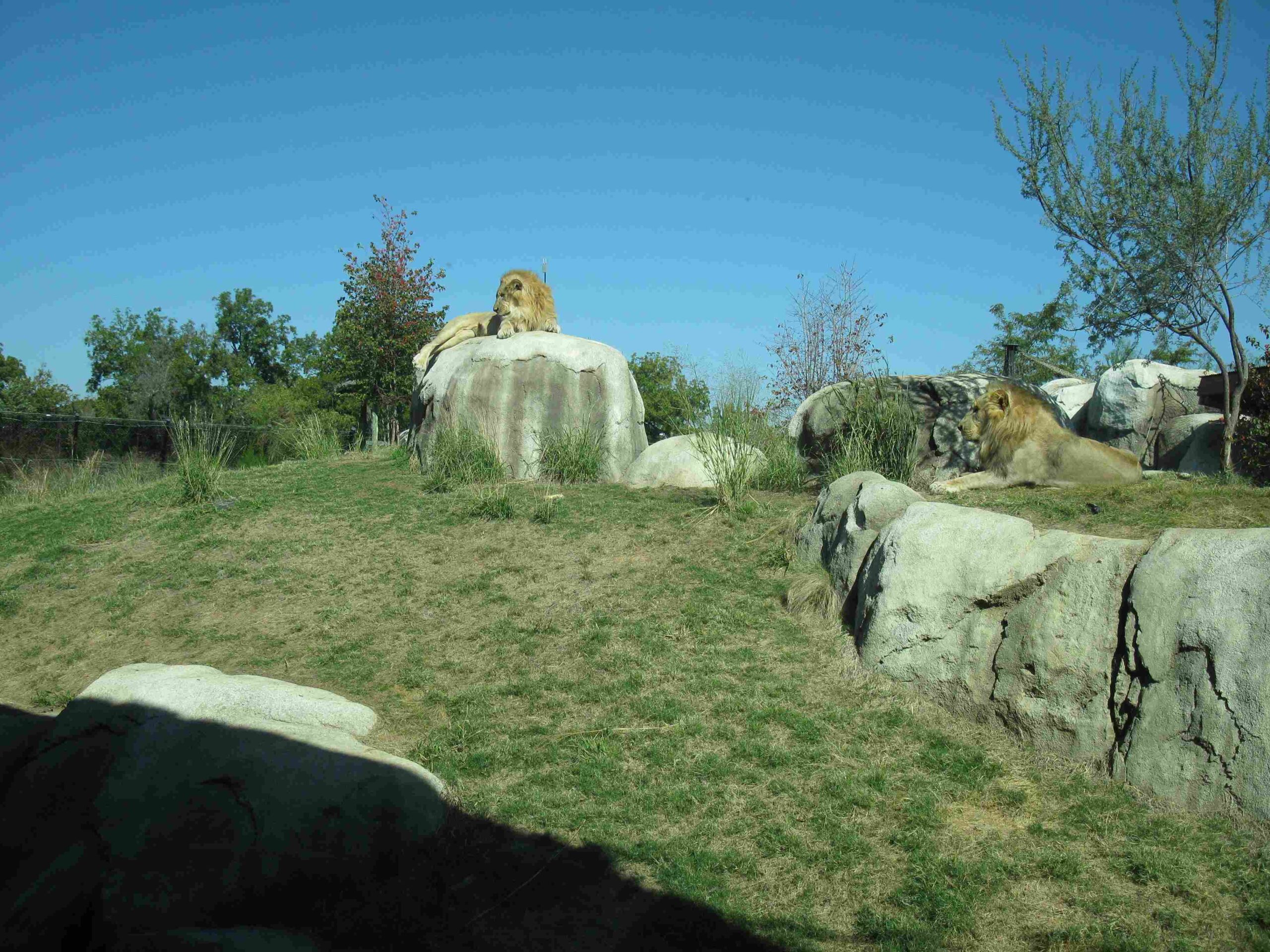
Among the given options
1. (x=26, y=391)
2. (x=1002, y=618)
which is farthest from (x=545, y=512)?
(x=26, y=391)

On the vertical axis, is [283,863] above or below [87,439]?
below

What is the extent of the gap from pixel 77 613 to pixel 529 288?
27.1 ft

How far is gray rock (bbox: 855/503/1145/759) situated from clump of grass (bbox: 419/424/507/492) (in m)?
6.71

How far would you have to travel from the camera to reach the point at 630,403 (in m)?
13.7

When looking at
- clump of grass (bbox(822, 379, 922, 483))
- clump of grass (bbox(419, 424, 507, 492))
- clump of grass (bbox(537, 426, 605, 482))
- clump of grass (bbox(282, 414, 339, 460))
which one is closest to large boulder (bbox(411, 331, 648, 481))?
clump of grass (bbox(537, 426, 605, 482))

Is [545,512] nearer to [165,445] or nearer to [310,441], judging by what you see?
[310,441]

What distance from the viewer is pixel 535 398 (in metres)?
13.2

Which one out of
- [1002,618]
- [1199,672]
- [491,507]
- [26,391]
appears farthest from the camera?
[26,391]

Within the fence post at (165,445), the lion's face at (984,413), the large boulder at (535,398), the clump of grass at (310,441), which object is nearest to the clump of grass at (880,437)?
the lion's face at (984,413)

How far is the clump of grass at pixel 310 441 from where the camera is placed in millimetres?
16969

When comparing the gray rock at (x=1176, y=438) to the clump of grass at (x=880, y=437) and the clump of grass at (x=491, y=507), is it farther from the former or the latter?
the clump of grass at (x=491, y=507)

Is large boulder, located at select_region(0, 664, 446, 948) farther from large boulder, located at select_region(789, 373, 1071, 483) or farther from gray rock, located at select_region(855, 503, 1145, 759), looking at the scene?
large boulder, located at select_region(789, 373, 1071, 483)

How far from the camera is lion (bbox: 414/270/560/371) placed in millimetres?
14508

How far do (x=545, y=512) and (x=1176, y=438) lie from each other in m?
11.1
